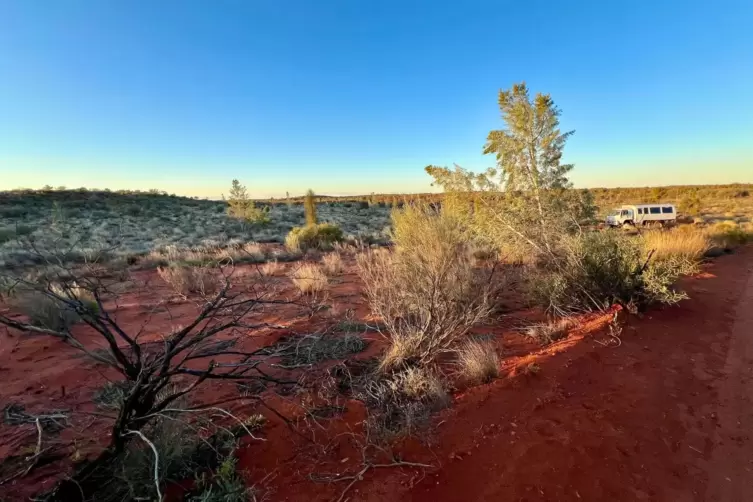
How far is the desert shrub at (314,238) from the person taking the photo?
1590 centimetres

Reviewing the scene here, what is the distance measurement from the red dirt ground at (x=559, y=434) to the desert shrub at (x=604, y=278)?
876 millimetres

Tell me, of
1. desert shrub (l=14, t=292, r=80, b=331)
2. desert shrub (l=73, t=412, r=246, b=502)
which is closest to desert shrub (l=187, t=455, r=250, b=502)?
desert shrub (l=73, t=412, r=246, b=502)

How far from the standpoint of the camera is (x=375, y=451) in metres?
2.86

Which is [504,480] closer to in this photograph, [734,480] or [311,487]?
[311,487]

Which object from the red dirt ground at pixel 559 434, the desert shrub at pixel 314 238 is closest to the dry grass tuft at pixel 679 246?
the red dirt ground at pixel 559 434

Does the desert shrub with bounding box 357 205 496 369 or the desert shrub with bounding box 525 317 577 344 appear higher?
the desert shrub with bounding box 357 205 496 369

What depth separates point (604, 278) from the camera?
5.66 meters

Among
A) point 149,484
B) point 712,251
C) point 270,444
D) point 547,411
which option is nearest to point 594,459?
point 547,411

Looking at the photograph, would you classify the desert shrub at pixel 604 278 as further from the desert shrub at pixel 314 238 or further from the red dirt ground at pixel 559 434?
the desert shrub at pixel 314 238

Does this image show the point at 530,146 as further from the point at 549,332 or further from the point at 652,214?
the point at 652,214

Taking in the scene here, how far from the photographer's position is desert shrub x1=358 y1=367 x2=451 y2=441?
305cm

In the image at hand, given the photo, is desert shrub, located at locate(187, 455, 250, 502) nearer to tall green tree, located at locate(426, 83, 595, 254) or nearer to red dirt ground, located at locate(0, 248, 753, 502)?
Result: red dirt ground, located at locate(0, 248, 753, 502)

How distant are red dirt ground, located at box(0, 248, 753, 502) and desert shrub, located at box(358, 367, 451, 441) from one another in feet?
0.43

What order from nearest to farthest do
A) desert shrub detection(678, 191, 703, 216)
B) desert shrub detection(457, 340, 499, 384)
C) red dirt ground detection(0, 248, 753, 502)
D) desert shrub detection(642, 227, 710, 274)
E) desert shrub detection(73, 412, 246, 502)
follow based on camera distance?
desert shrub detection(73, 412, 246, 502), red dirt ground detection(0, 248, 753, 502), desert shrub detection(457, 340, 499, 384), desert shrub detection(642, 227, 710, 274), desert shrub detection(678, 191, 703, 216)
